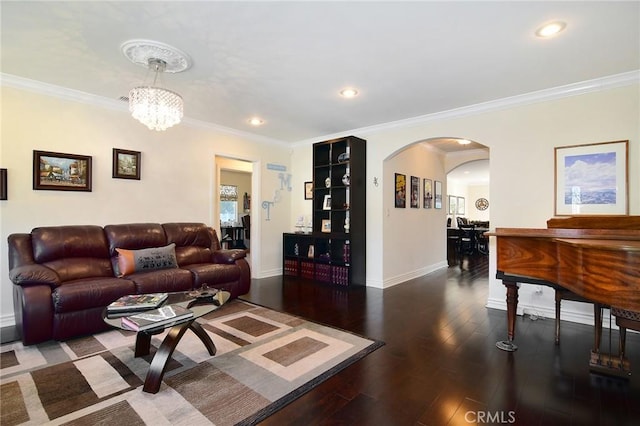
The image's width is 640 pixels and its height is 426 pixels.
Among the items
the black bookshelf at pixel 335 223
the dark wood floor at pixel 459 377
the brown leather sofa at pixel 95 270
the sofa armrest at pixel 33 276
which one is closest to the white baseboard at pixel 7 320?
the brown leather sofa at pixel 95 270

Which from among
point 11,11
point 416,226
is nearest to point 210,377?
point 11,11

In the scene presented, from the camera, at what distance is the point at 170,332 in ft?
6.92

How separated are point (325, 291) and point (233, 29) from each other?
3.50 metres

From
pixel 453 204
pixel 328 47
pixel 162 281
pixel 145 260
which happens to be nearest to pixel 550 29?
pixel 328 47

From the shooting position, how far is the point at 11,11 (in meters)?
2.12

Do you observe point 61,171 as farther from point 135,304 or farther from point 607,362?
point 607,362

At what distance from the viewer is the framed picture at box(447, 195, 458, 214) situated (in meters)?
12.2

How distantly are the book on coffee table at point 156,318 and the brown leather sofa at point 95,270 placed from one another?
3.42 feet

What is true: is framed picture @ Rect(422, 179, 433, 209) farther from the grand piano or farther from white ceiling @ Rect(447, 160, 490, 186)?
the grand piano

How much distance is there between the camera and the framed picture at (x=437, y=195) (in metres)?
6.43

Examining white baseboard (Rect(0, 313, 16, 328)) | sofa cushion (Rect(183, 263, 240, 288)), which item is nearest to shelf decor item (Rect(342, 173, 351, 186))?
sofa cushion (Rect(183, 263, 240, 288))

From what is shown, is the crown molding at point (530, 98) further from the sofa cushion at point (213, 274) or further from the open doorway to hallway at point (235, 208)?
the open doorway to hallway at point (235, 208)

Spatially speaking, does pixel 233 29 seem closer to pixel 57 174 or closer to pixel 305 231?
pixel 57 174

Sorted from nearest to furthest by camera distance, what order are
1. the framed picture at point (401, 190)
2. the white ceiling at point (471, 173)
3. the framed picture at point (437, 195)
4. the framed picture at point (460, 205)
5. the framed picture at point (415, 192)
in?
the framed picture at point (401, 190) → the framed picture at point (415, 192) → the framed picture at point (437, 195) → the white ceiling at point (471, 173) → the framed picture at point (460, 205)
